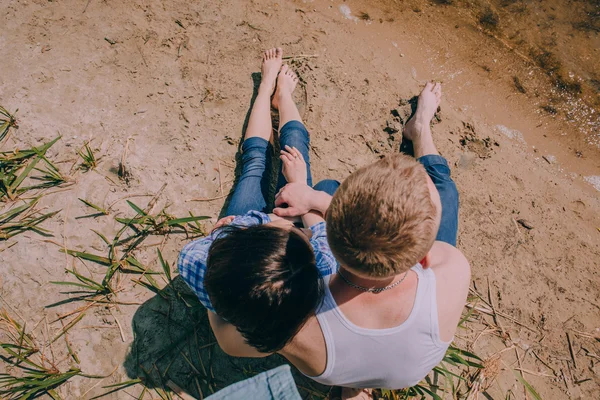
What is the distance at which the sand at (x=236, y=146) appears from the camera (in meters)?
2.35

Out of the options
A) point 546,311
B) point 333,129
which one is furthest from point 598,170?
point 333,129

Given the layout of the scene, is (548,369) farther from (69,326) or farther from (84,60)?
(84,60)

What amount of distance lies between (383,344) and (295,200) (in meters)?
1.12

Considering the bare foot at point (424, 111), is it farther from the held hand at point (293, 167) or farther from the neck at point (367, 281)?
the neck at point (367, 281)

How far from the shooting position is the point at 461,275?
181 centimetres

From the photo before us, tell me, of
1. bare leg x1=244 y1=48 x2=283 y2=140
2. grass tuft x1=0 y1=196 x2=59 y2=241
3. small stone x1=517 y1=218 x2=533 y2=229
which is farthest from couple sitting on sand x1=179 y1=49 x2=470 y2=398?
small stone x1=517 y1=218 x2=533 y2=229

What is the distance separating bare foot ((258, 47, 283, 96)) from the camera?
297 cm

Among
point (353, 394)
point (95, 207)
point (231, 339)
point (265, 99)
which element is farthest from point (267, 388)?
point (265, 99)

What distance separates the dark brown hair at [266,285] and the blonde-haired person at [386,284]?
0.42 ft

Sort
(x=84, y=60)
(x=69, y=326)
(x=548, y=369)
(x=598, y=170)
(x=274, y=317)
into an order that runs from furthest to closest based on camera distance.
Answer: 1. (x=598, y=170)
2. (x=84, y=60)
3. (x=548, y=369)
4. (x=69, y=326)
5. (x=274, y=317)

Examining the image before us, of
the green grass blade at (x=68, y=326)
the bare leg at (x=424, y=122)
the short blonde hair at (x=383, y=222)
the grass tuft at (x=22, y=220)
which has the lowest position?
the green grass blade at (x=68, y=326)

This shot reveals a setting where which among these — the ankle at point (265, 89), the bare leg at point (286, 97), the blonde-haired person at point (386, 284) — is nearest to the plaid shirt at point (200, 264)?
the blonde-haired person at point (386, 284)

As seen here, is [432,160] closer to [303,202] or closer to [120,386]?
Answer: [303,202]

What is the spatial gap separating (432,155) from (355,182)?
1.61m
